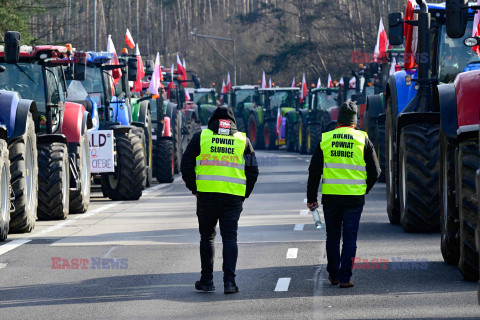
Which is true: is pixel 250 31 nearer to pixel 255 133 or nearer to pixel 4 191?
pixel 255 133

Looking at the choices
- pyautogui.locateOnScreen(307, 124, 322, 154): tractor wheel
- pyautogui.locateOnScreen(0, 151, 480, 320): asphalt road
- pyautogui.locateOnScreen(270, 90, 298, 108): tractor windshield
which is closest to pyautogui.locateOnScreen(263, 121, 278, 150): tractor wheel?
pyautogui.locateOnScreen(270, 90, 298, 108): tractor windshield

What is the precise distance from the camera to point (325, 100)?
141 feet

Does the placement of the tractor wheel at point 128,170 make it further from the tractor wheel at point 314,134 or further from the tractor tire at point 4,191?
the tractor wheel at point 314,134

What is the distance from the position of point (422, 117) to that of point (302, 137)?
30.9 metres

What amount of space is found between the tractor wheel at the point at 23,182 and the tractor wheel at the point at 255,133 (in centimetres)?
3557

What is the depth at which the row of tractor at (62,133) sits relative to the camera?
14648 millimetres

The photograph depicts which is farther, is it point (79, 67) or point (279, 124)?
point (279, 124)

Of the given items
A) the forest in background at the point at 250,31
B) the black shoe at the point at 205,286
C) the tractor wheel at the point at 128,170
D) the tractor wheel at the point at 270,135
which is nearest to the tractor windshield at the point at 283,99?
the tractor wheel at the point at 270,135

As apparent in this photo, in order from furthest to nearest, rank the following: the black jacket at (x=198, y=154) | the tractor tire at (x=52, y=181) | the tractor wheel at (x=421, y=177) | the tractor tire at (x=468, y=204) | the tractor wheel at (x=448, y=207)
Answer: the tractor tire at (x=52, y=181) → the tractor wheel at (x=421, y=177) → the tractor wheel at (x=448, y=207) → the black jacket at (x=198, y=154) → the tractor tire at (x=468, y=204)

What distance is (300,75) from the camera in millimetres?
79812

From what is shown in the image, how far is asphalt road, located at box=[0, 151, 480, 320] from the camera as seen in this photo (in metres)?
9.05

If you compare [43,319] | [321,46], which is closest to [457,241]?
[43,319]

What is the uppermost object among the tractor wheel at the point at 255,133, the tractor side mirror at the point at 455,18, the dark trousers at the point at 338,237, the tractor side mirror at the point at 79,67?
the tractor side mirror at the point at 455,18

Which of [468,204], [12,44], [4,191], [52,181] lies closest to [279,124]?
[52,181]
